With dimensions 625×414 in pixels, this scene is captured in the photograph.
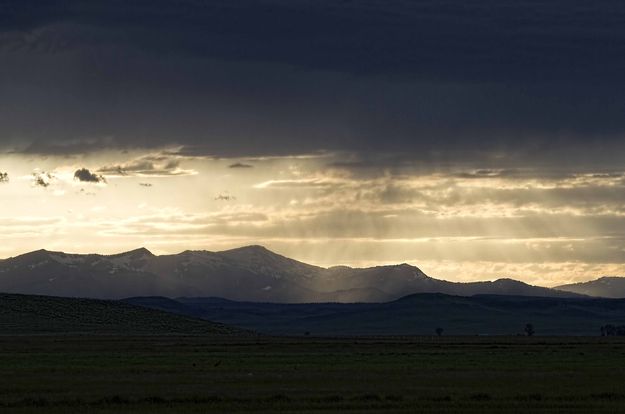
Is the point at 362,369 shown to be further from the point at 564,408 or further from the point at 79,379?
the point at 564,408

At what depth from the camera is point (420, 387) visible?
65188 mm

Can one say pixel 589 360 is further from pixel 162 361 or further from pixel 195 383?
pixel 195 383

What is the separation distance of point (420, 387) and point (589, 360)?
36707mm

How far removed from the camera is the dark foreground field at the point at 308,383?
178ft

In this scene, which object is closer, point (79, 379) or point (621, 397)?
point (621, 397)

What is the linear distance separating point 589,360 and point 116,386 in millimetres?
46051

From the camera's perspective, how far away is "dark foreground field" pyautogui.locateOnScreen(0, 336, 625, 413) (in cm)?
5441

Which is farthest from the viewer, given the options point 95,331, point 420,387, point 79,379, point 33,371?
point 95,331

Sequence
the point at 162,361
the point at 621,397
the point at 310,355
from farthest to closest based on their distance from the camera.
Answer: the point at 310,355, the point at 162,361, the point at 621,397

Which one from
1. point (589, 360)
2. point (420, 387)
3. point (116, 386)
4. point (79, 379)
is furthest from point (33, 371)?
point (589, 360)

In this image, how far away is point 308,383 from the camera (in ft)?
223

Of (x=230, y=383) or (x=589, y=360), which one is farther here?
(x=589, y=360)

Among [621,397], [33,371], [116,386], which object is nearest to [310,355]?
[33,371]

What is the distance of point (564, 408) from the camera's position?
2099 inches
